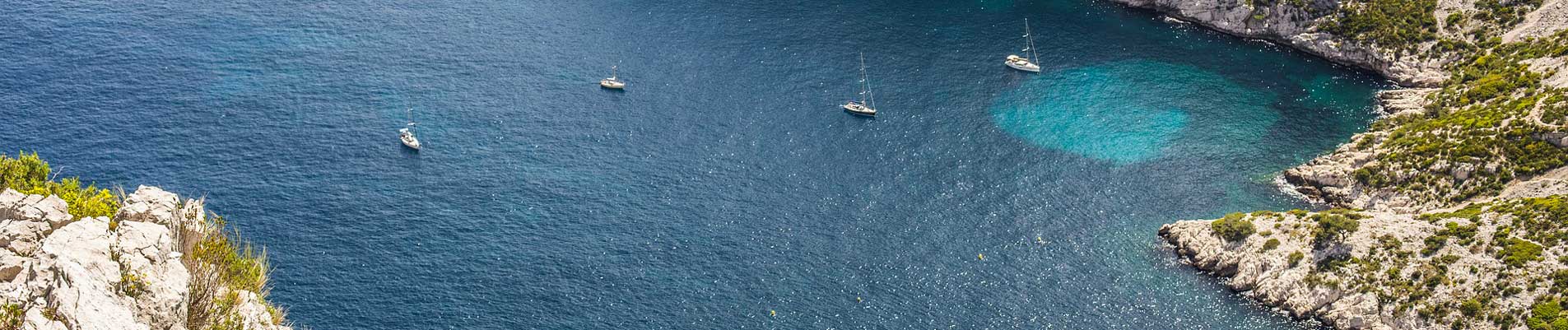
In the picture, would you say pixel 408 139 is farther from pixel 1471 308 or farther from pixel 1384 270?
pixel 1471 308

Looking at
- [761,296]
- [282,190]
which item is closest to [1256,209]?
[761,296]

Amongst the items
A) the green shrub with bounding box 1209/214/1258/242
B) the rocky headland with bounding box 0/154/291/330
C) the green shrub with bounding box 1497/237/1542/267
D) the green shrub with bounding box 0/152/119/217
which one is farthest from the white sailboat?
the green shrub with bounding box 1497/237/1542/267

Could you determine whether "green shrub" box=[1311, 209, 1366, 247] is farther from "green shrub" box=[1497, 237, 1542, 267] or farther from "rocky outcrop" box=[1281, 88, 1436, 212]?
"green shrub" box=[1497, 237, 1542, 267]

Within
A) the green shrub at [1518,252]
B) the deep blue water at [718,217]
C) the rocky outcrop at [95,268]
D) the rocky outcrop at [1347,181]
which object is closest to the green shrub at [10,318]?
the rocky outcrop at [95,268]

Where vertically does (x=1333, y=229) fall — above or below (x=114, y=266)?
below

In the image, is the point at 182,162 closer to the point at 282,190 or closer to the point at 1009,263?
the point at 282,190

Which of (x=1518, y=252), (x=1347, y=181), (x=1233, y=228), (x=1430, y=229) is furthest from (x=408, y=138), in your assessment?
(x=1518, y=252)

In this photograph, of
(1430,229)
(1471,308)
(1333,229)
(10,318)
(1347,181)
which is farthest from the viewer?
(1347,181)
